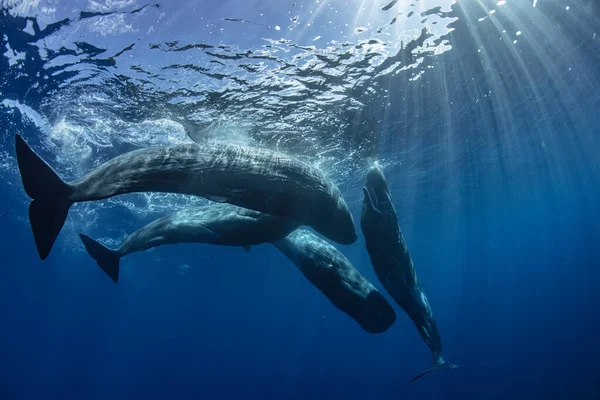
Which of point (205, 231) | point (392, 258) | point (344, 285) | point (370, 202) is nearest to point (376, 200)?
point (370, 202)

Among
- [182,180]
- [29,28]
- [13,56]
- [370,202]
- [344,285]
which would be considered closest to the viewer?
[182,180]

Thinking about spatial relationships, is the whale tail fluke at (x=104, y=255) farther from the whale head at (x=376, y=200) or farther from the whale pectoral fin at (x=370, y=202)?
the whale pectoral fin at (x=370, y=202)

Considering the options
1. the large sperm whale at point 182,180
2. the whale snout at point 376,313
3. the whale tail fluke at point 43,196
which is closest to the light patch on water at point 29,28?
the large sperm whale at point 182,180

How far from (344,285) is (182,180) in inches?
202

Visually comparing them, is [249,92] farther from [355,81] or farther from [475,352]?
[475,352]

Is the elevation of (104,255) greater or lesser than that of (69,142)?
lesser

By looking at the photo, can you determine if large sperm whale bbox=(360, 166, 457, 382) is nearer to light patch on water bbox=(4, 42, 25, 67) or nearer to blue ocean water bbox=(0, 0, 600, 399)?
blue ocean water bbox=(0, 0, 600, 399)

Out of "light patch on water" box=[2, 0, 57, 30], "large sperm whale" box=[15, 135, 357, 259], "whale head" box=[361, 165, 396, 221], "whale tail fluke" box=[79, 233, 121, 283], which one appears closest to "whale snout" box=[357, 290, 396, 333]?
"whale head" box=[361, 165, 396, 221]

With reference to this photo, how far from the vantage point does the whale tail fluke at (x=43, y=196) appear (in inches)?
169

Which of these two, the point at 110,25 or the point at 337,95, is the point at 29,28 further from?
the point at 337,95

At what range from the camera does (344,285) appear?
8250mm

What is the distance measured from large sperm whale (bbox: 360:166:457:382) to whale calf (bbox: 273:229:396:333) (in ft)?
1.67

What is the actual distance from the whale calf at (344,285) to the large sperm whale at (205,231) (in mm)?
1492

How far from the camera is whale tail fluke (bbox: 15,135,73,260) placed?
4293 millimetres
